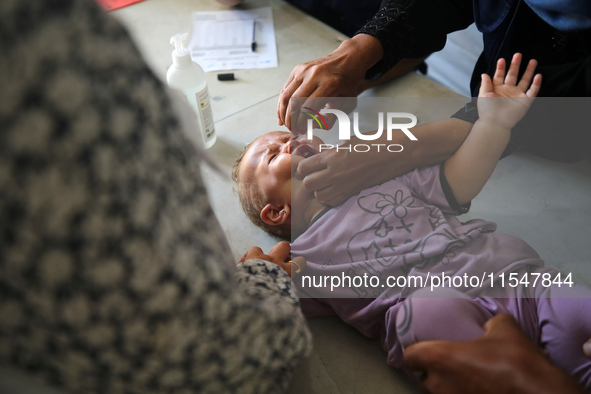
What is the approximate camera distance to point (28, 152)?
12.2 inches

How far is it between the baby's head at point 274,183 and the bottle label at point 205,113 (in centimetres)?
19

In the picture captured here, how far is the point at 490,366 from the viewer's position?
0.60 meters

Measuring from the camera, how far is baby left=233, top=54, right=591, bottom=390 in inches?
29.0

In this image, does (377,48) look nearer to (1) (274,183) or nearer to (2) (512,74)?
(2) (512,74)

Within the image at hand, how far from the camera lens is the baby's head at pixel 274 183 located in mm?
1009

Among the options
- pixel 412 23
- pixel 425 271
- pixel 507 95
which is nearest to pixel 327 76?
pixel 412 23

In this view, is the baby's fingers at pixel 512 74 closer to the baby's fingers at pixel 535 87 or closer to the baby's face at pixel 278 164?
the baby's fingers at pixel 535 87

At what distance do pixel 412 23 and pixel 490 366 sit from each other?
858 millimetres

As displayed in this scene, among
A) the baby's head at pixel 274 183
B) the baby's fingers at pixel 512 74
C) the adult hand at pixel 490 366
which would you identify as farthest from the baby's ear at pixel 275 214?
the baby's fingers at pixel 512 74

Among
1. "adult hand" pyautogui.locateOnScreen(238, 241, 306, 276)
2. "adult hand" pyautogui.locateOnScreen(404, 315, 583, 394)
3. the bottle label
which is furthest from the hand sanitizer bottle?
"adult hand" pyautogui.locateOnScreen(404, 315, 583, 394)

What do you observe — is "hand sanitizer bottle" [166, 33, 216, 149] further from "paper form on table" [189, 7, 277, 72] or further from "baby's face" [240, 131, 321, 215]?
"paper form on table" [189, 7, 277, 72]

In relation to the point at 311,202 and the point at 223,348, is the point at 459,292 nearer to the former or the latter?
the point at 311,202

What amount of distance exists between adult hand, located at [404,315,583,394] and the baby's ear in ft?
1.49

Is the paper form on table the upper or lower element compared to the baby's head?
upper
